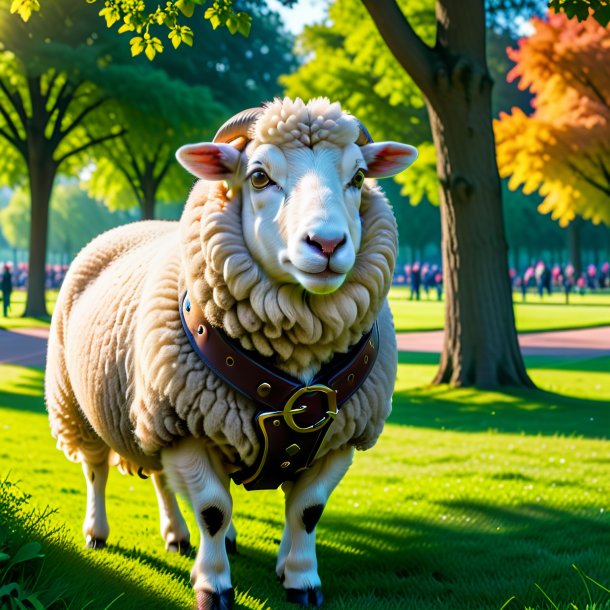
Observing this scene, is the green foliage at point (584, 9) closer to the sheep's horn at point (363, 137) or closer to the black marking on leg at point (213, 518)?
the sheep's horn at point (363, 137)

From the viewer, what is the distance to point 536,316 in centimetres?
2728

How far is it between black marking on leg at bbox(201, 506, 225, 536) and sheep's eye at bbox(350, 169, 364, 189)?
1.48 m

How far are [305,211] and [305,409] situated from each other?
863 mm

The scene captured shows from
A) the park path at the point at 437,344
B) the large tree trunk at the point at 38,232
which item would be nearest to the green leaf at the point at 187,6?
the park path at the point at 437,344

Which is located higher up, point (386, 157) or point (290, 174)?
point (386, 157)

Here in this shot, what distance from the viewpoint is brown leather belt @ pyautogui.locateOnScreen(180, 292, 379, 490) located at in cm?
377

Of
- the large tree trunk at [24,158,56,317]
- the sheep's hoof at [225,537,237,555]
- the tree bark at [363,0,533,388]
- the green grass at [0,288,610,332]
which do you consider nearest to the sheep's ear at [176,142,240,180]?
the sheep's hoof at [225,537,237,555]

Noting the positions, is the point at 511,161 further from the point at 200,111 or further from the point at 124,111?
the point at 124,111

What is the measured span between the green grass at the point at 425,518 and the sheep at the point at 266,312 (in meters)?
0.54

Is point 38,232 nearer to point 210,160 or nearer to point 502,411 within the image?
point 502,411

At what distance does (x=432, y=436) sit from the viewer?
9.15m

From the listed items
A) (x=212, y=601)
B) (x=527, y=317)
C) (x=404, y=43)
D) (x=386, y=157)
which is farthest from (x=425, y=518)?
(x=527, y=317)

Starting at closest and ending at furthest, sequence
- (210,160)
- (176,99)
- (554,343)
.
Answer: (210,160), (554,343), (176,99)

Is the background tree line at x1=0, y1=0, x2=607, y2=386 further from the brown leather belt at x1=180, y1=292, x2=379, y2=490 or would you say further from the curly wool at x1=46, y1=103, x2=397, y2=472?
the brown leather belt at x1=180, y1=292, x2=379, y2=490
